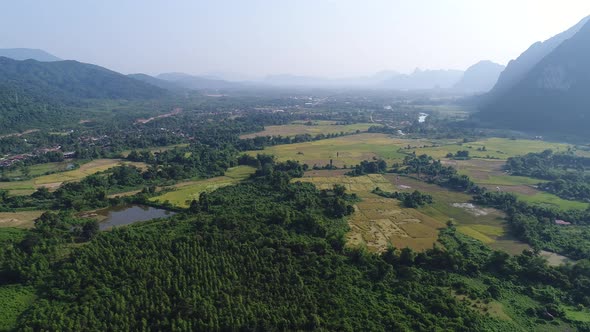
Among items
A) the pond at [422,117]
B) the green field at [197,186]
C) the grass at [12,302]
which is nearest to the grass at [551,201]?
the green field at [197,186]

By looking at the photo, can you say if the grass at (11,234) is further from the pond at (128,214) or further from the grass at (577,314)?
the grass at (577,314)

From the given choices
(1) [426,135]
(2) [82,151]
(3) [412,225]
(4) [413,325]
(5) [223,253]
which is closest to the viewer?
(4) [413,325]

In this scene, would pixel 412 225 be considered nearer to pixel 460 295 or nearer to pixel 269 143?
pixel 460 295

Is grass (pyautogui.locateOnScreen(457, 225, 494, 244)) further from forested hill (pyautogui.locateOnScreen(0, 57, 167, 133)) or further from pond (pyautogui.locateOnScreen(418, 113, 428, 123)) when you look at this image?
forested hill (pyautogui.locateOnScreen(0, 57, 167, 133))

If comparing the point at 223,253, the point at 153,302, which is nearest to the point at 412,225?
the point at 223,253

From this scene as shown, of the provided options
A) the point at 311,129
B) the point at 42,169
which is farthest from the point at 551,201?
the point at 42,169

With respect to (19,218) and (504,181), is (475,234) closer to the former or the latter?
(504,181)
